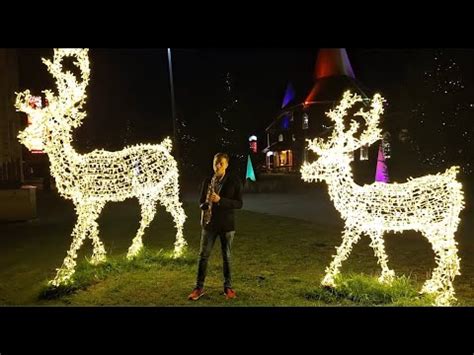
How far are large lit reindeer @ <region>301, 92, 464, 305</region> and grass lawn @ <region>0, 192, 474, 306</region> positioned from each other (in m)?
0.46

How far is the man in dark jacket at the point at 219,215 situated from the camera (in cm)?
541

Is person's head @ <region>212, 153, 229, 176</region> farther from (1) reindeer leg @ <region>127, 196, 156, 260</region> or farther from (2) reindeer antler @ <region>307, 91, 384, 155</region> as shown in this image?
(1) reindeer leg @ <region>127, 196, 156, 260</region>

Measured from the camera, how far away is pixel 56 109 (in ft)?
20.7

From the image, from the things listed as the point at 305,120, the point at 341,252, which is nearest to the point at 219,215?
the point at 341,252

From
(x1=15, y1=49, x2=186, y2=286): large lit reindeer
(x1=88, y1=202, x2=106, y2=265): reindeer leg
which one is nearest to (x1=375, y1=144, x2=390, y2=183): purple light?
(x1=15, y1=49, x2=186, y2=286): large lit reindeer

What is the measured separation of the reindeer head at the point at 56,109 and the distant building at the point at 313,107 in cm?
2195

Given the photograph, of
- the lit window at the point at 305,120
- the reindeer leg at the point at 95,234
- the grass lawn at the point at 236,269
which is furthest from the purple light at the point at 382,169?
the lit window at the point at 305,120

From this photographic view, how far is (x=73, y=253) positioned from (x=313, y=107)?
28492 mm

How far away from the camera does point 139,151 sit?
7027 millimetres

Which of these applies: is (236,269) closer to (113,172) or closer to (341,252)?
(341,252)
